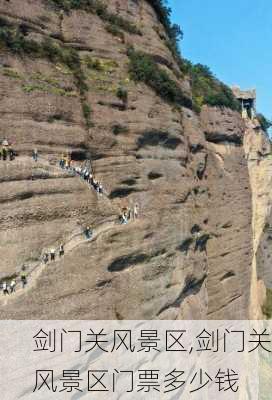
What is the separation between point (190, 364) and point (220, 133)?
36.8ft

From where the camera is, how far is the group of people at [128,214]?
13969 mm

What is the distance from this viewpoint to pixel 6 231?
1091 cm

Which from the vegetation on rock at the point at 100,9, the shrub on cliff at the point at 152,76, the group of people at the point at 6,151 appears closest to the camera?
the group of people at the point at 6,151

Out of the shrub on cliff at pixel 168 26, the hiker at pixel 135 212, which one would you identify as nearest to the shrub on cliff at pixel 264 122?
the shrub on cliff at pixel 168 26

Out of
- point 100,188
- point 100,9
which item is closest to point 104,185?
point 100,188

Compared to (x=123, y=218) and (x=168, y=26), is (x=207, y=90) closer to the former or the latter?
(x=168, y=26)

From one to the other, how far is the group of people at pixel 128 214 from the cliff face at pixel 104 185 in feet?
0.70

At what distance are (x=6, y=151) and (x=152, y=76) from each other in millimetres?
7017

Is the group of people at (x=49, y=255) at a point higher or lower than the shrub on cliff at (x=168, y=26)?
lower

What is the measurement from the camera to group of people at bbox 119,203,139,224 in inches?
550

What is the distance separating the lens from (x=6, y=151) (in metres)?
11.4

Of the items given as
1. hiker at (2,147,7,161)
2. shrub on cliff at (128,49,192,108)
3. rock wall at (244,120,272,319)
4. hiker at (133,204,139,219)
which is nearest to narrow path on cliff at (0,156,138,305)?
hiker at (2,147,7,161)

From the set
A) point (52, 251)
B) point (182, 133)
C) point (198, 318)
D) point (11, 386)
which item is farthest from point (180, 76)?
point (11, 386)

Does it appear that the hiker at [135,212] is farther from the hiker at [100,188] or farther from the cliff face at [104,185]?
the hiker at [100,188]
